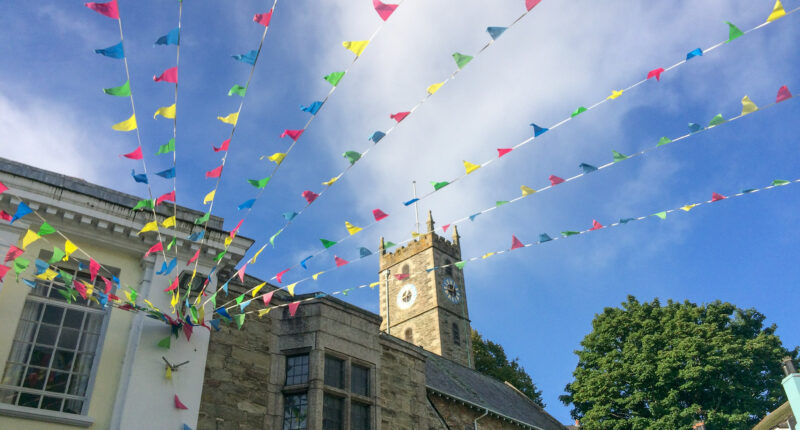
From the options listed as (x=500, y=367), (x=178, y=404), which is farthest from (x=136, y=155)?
(x=500, y=367)

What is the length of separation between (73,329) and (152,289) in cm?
124

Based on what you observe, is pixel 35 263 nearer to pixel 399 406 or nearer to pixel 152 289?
pixel 152 289

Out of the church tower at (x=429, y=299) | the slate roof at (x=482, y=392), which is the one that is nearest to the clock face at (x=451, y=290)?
the church tower at (x=429, y=299)

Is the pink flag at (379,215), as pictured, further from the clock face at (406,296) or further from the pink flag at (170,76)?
the clock face at (406,296)

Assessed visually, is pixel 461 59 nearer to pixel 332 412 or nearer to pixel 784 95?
pixel 784 95

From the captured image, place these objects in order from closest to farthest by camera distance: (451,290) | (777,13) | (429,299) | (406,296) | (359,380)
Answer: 1. (777,13)
2. (359,380)
3. (429,299)
4. (451,290)
5. (406,296)

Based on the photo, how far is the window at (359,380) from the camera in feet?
40.8

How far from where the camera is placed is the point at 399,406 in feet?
43.3

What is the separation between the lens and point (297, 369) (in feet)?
38.9

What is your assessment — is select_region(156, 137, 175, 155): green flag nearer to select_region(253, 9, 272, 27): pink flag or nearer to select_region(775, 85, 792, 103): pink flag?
select_region(253, 9, 272, 27): pink flag

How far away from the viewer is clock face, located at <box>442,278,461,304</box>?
175 ft

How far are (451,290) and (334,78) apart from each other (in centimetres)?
4778

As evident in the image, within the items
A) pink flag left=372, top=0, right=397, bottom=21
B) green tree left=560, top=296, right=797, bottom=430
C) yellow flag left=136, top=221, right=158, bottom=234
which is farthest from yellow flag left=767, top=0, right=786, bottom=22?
green tree left=560, top=296, right=797, bottom=430

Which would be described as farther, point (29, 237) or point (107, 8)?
point (29, 237)
